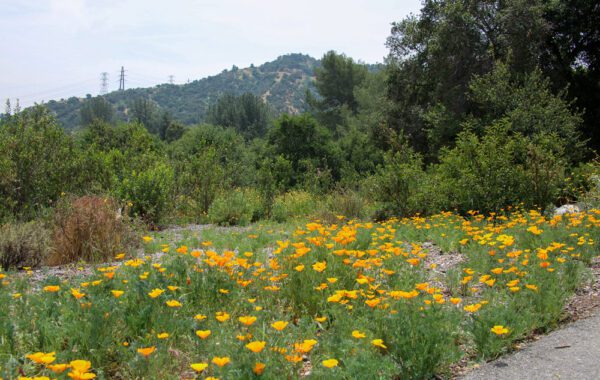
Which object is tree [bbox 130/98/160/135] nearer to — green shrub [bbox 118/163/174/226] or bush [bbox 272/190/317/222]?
bush [bbox 272/190/317/222]

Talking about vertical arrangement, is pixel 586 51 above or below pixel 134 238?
above

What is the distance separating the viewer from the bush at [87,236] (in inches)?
263

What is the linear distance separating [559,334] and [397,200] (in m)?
7.61

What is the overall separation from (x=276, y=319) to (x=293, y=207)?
9.57 metres

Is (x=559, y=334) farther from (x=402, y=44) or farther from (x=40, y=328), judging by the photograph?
(x=402, y=44)

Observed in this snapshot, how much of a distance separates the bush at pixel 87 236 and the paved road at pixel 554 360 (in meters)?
4.95

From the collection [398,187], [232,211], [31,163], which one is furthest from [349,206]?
[31,163]

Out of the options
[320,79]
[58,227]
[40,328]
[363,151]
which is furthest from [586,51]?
[320,79]

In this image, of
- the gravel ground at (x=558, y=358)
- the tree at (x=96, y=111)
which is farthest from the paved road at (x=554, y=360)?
the tree at (x=96, y=111)

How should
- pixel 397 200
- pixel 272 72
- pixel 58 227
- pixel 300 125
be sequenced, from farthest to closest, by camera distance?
pixel 272 72
pixel 300 125
pixel 397 200
pixel 58 227

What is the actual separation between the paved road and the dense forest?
5908mm

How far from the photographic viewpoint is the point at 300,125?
29.9 metres

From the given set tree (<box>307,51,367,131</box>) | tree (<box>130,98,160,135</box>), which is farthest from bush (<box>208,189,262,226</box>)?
tree (<box>130,98,160,135</box>)

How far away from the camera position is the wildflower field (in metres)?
2.79
